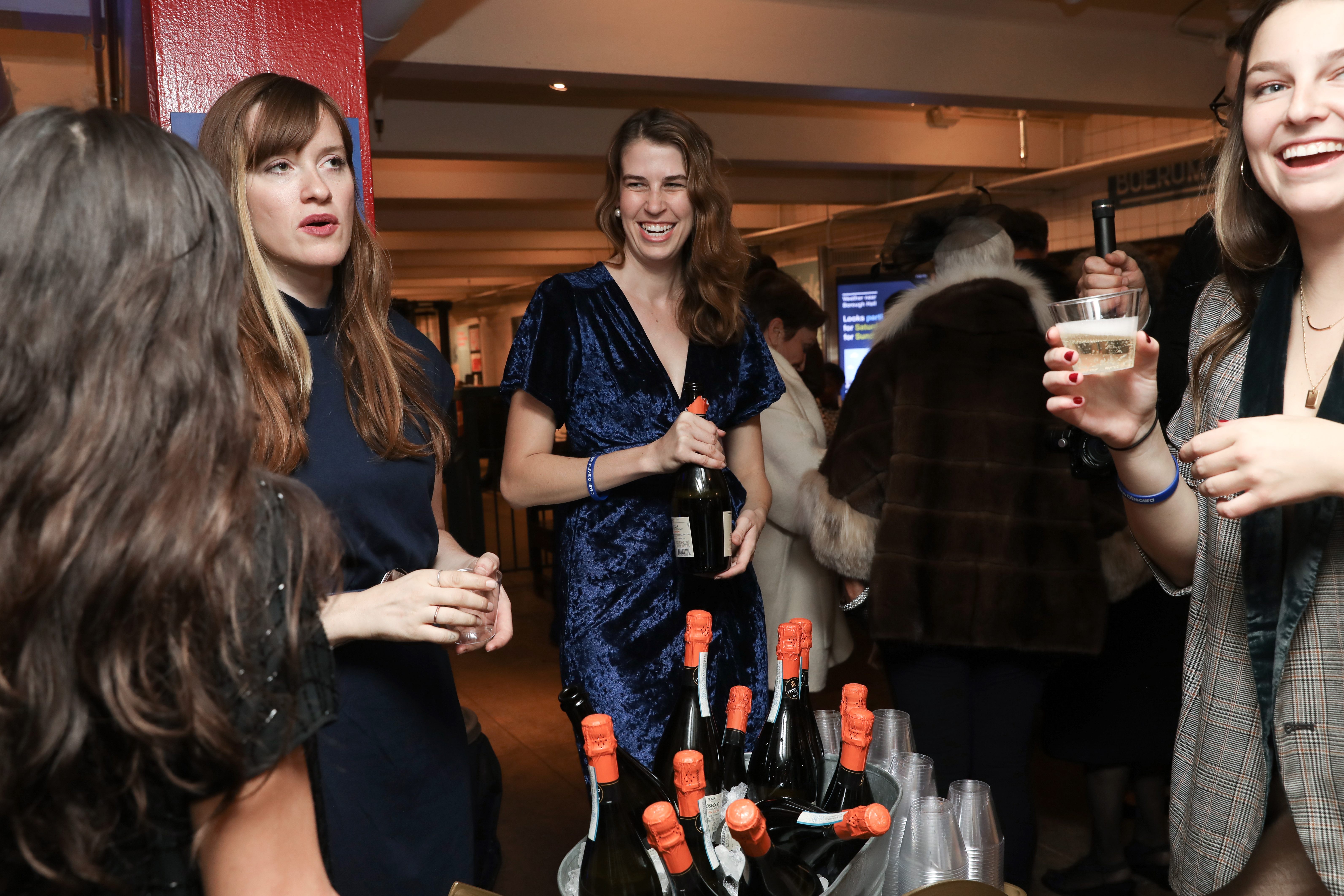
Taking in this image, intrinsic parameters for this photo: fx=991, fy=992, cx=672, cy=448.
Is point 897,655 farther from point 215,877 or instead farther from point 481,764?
point 215,877

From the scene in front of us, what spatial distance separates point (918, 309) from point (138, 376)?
205 cm

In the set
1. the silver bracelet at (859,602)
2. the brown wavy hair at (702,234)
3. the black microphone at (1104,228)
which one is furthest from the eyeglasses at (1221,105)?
the silver bracelet at (859,602)

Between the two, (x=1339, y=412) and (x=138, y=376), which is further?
(x=1339, y=412)

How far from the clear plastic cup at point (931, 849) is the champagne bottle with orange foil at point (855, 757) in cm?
6

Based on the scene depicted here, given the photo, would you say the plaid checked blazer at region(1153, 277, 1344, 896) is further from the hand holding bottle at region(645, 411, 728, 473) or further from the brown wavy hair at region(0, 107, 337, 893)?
the brown wavy hair at region(0, 107, 337, 893)

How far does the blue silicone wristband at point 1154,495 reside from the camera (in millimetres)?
1278

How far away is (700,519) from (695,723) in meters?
0.61

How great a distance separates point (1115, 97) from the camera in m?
5.93

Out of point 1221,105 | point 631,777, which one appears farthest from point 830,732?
point 1221,105

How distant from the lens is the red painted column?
6.81 feet

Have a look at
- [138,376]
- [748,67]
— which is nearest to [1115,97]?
[748,67]

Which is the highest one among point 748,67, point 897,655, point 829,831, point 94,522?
point 748,67

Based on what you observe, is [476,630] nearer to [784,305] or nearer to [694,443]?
[694,443]

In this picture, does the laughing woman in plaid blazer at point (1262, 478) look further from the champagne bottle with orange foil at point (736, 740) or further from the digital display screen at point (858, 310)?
the digital display screen at point (858, 310)
